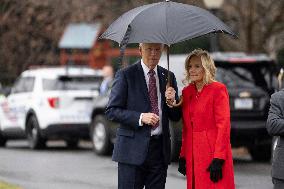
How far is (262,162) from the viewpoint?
16.7 meters

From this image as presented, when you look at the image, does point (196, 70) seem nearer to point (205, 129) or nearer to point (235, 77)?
point (205, 129)

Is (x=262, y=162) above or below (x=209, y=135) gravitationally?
below

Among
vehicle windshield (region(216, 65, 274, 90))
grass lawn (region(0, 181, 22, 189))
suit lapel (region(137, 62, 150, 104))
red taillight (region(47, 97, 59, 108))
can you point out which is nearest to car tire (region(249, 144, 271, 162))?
vehicle windshield (region(216, 65, 274, 90))

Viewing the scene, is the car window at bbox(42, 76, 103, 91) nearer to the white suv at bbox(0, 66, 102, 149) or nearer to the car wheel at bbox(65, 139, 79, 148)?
the white suv at bbox(0, 66, 102, 149)

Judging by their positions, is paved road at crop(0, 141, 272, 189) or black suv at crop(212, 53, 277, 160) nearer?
paved road at crop(0, 141, 272, 189)

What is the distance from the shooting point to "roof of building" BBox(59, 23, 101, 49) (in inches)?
981

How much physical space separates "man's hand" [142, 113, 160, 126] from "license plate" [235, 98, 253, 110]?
8.04 metres

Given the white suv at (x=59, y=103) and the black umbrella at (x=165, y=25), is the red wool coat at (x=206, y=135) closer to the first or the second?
the black umbrella at (x=165, y=25)

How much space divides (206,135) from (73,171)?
27.1 ft

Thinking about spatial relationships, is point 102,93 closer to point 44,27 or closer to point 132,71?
point 132,71

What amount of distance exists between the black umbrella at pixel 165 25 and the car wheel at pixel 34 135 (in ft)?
40.4

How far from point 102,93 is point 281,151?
38.3 ft

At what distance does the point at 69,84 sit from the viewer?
19406 millimetres

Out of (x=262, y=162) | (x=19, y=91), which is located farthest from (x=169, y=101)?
(x=19, y=91)
